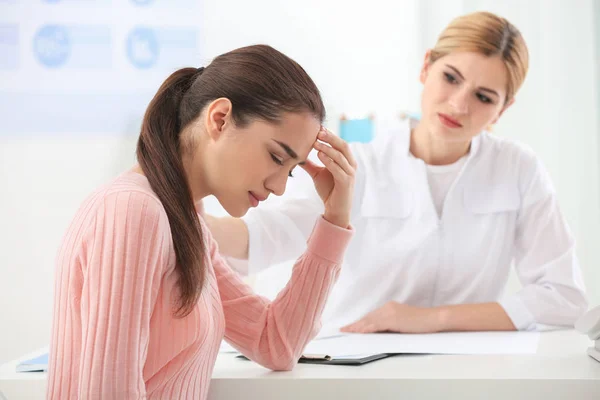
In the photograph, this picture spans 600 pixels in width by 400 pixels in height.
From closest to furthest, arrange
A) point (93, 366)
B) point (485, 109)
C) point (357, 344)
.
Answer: point (93, 366)
point (357, 344)
point (485, 109)

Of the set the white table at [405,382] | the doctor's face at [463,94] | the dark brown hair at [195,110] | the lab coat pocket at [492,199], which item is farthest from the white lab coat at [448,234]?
the dark brown hair at [195,110]

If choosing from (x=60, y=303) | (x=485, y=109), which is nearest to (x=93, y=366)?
(x=60, y=303)

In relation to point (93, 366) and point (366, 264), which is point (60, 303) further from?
point (366, 264)

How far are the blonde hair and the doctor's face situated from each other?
0.05ft

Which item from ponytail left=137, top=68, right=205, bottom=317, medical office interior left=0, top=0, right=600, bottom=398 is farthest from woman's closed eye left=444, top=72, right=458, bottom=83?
medical office interior left=0, top=0, right=600, bottom=398

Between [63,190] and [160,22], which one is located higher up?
[160,22]

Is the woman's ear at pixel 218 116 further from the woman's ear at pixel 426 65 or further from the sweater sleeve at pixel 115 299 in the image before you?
the woman's ear at pixel 426 65

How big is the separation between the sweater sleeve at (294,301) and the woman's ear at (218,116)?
286mm

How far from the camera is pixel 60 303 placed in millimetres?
945

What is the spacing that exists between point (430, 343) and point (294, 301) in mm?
313

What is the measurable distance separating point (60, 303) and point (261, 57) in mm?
419

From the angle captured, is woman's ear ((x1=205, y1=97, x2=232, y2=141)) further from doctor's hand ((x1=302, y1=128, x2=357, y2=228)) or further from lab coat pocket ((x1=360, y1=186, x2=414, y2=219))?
lab coat pocket ((x1=360, y1=186, x2=414, y2=219))

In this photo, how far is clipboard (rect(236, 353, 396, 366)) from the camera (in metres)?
1.23

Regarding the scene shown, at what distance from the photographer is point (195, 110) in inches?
42.6
